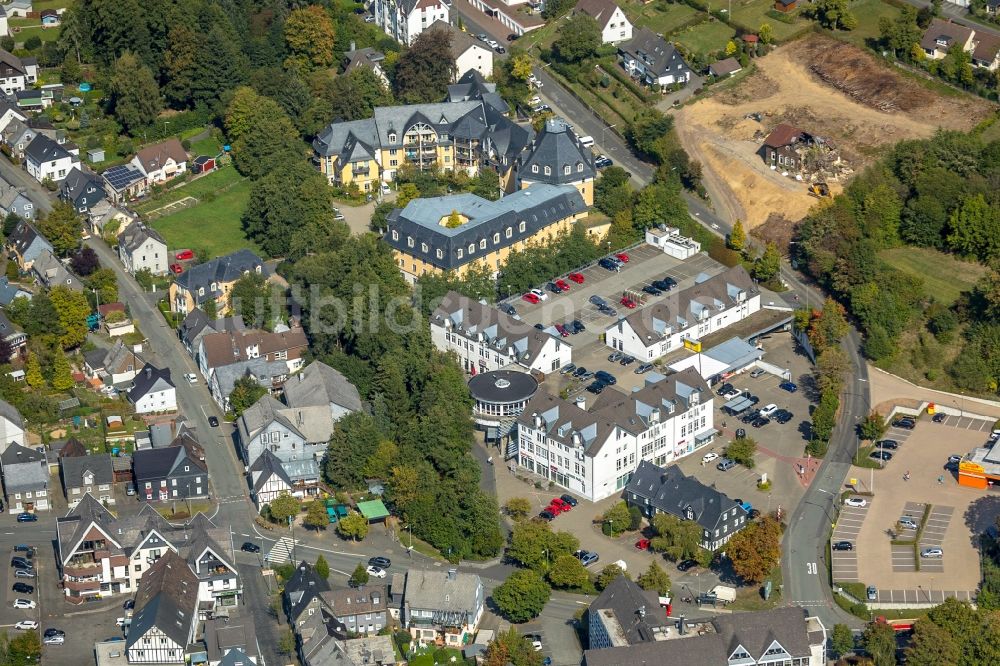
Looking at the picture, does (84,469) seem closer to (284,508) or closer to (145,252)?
(284,508)

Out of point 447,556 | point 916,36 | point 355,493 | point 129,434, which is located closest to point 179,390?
point 129,434

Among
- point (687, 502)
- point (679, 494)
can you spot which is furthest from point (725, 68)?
point (687, 502)

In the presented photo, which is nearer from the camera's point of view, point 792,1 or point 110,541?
point 110,541

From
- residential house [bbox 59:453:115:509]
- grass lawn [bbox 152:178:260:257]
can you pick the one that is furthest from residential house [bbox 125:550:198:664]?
grass lawn [bbox 152:178:260:257]

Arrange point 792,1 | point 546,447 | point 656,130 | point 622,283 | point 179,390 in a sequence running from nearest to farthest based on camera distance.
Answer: point 546,447
point 179,390
point 622,283
point 656,130
point 792,1

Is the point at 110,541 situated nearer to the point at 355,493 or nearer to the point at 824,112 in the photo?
the point at 355,493

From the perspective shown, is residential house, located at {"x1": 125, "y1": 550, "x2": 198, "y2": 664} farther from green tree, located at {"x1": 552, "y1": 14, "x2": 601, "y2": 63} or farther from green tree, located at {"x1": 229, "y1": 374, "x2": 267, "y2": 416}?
green tree, located at {"x1": 552, "y1": 14, "x2": 601, "y2": 63}

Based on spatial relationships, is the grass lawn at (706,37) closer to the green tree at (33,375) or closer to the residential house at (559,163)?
the residential house at (559,163)
